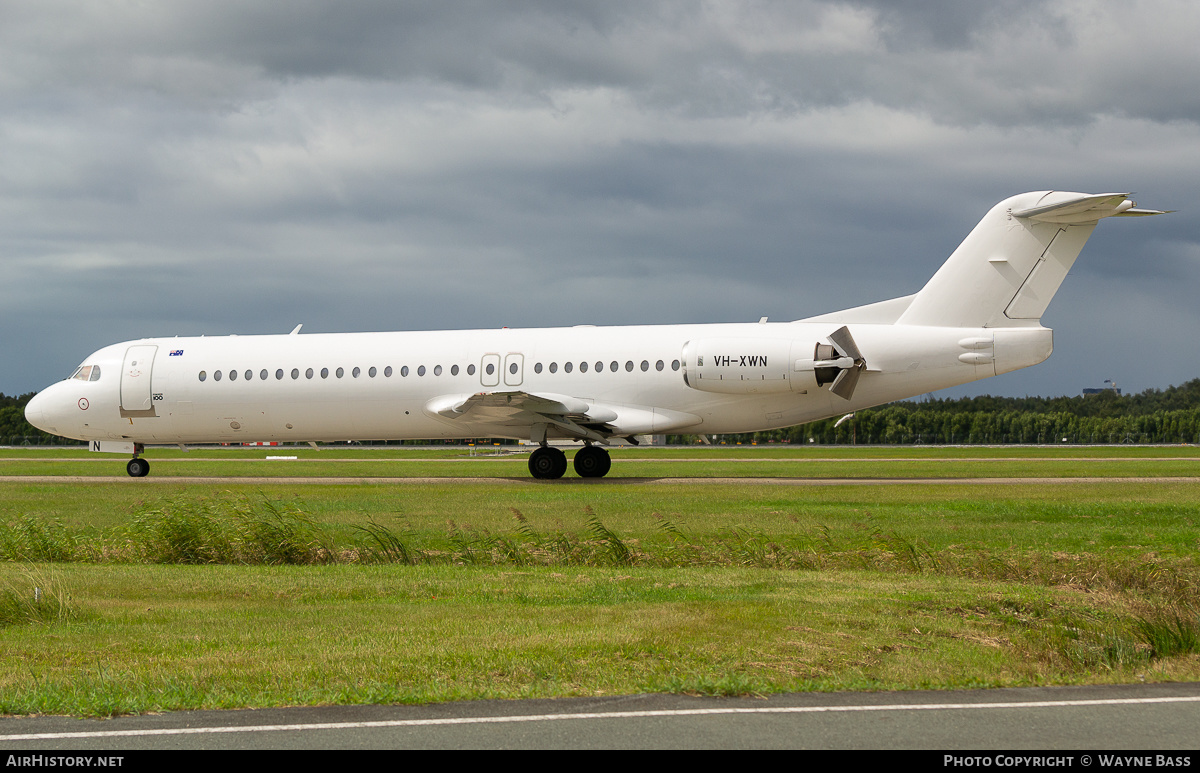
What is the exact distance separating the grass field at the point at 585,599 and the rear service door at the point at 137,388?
35.0 ft

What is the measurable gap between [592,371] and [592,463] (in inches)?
105

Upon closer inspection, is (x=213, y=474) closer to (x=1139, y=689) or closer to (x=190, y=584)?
(x=190, y=584)

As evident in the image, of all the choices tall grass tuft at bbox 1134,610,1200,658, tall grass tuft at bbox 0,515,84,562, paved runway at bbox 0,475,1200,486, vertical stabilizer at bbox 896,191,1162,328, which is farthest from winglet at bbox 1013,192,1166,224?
tall grass tuft at bbox 0,515,84,562

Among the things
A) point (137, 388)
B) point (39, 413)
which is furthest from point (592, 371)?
point (39, 413)

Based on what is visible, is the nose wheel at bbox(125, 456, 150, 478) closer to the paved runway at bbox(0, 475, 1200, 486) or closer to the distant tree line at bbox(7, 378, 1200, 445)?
the paved runway at bbox(0, 475, 1200, 486)

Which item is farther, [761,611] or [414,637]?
[761,611]

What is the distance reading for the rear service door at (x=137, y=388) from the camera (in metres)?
31.0

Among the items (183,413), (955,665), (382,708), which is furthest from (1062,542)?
(183,413)

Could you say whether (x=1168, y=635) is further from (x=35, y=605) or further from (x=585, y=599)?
(x=35, y=605)

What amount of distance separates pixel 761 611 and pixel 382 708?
14.7ft

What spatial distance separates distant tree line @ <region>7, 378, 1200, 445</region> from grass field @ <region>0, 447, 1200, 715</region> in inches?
3184

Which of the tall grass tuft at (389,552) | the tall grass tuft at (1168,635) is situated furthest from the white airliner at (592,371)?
the tall grass tuft at (1168,635)

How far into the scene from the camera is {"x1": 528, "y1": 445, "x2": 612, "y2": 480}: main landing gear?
28062mm

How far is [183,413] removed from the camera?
30891mm
